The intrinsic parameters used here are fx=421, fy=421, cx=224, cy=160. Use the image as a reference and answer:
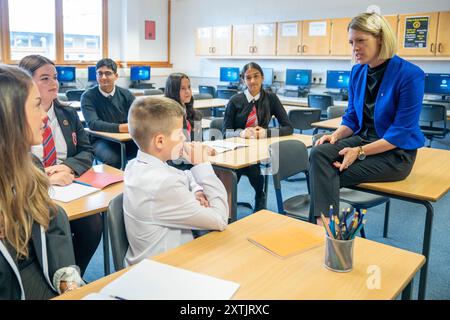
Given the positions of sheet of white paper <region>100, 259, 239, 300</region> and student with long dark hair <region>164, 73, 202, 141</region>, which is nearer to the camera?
sheet of white paper <region>100, 259, 239, 300</region>

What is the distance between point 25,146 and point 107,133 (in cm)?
251

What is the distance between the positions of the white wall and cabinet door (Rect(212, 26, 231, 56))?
306 mm

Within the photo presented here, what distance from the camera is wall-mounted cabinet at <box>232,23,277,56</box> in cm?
820

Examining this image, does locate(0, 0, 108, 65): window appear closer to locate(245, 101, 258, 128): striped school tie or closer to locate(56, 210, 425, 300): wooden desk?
locate(245, 101, 258, 128): striped school tie

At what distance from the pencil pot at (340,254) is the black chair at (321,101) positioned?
5.38 m

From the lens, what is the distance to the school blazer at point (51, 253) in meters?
1.12

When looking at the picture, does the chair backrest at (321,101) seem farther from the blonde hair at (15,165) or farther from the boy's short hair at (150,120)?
the blonde hair at (15,165)

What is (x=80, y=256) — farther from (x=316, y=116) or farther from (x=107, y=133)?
(x=316, y=116)

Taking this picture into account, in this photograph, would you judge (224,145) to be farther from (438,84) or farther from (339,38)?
(339,38)

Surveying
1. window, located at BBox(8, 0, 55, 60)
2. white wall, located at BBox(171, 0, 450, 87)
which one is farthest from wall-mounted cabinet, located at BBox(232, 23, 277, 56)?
window, located at BBox(8, 0, 55, 60)

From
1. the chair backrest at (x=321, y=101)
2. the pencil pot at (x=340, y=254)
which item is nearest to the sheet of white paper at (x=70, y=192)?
the pencil pot at (x=340, y=254)

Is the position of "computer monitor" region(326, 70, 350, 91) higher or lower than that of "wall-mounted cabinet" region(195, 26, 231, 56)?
lower

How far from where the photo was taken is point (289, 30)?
7926mm
